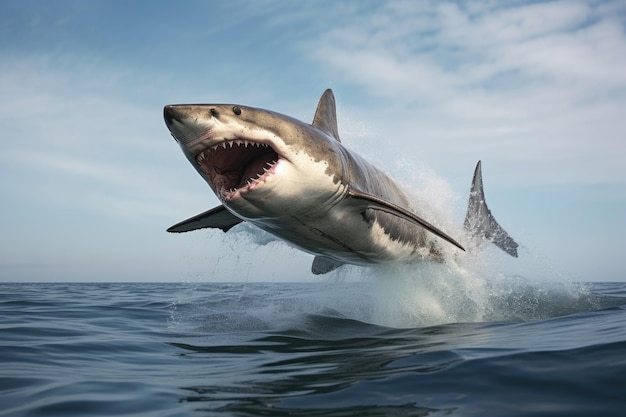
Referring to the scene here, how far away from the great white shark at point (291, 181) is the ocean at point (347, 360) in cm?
139

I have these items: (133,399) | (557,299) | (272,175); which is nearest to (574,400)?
(133,399)

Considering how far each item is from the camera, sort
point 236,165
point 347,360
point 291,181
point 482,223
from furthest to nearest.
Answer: point 482,223, point 236,165, point 291,181, point 347,360

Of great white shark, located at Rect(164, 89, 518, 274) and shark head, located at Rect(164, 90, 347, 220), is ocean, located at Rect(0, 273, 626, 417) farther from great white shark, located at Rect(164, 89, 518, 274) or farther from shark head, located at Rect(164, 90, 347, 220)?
shark head, located at Rect(164, 90, 347, 220)

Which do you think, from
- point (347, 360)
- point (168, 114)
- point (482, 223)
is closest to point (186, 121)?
point (168, 114)

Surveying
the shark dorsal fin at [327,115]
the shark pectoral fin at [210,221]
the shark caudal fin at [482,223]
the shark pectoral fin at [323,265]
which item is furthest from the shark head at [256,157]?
the shark caudal fin at [482,223]

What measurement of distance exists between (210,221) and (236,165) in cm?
290

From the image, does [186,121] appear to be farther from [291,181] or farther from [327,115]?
[327,115]

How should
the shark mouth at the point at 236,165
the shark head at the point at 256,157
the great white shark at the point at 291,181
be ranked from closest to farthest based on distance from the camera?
the shark head at the point at 256,157 → the great white shark at the point at 291,181 → the shark mouth at the point at 236,165

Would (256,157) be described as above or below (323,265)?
above

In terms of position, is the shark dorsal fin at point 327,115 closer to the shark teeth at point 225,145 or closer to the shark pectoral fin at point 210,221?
the shark pectoral fin at point 210,221

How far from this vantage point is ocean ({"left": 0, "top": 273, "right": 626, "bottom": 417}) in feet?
12.9

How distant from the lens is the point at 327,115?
926 cm

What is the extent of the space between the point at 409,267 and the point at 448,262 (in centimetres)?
103

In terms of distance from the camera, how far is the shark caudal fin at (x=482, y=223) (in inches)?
488
